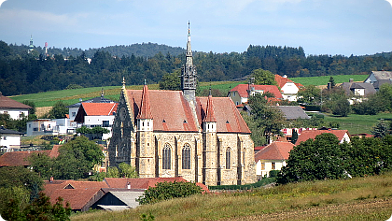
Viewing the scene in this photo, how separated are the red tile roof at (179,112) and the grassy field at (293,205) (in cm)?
2791

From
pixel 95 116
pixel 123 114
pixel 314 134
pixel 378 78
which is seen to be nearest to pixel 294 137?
pixel 314 134

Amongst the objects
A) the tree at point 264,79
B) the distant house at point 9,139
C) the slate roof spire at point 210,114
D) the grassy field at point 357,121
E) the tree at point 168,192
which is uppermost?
the tree at point 264,79

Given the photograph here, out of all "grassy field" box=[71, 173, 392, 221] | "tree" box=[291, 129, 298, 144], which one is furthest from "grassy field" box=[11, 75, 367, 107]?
"grassy field" box=[71, 173, 392, 221]

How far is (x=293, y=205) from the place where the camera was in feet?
133

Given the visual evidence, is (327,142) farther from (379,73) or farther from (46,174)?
(379,73)

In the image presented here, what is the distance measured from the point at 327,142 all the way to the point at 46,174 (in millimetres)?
29013

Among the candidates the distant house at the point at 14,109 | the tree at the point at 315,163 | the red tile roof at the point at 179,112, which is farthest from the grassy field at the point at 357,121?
the distant house at the point at 14,109

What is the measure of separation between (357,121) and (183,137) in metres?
44.1

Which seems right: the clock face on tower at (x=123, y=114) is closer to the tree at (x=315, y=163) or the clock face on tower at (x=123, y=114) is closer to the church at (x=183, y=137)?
the church at (x=183, y=137)

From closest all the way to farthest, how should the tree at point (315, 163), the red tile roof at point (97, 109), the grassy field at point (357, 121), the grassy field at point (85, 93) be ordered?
the tree at point (315, 163) < the red tile roof at point (97, 109) < the grassy field at point (357, 121) < the grassy field at point (85, 93)

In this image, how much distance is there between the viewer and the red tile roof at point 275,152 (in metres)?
83.7

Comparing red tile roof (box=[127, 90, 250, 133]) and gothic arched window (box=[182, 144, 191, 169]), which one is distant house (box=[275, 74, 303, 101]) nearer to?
red tile roof (box=[127, 90, 250, 133])

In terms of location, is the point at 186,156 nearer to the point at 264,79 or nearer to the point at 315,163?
the point at 315,163

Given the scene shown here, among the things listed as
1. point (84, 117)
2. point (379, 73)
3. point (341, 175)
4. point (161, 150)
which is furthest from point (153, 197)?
point (379, 73)
